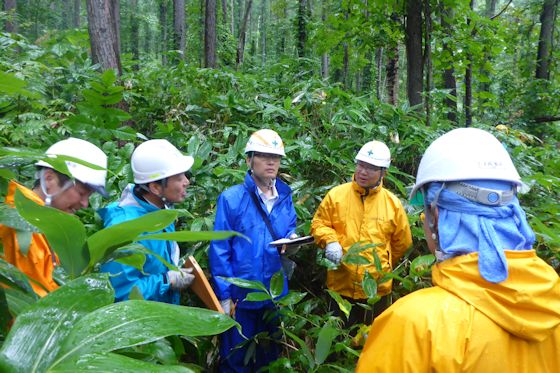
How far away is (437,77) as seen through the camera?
9242 millimetres

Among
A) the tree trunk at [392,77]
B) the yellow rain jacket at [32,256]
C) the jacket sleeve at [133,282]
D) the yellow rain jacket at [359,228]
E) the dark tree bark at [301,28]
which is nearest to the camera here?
the yellow rain jacket at [32,256]

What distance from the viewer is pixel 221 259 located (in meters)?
3.25

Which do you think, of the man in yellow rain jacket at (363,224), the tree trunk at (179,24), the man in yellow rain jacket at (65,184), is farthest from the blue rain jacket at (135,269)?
the tree trunk at (179,24)

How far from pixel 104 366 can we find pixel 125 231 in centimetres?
29

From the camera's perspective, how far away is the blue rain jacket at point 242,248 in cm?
327

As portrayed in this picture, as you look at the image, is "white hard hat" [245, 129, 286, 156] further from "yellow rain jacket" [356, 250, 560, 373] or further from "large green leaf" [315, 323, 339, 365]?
"yellow rain jacket" [356, 250, 560, 373]

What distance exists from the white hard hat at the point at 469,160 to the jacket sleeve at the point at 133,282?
1.73 m

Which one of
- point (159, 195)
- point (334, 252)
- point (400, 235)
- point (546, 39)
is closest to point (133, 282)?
point (159, 195)

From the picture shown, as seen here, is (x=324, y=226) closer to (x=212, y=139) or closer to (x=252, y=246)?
(x=252, y=246)

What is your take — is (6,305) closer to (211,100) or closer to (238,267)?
(238,267)

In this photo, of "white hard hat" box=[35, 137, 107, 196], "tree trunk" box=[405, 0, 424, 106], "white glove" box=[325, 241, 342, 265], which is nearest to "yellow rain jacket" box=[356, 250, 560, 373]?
"white hard hat" box=[35, 137, 107, 196]

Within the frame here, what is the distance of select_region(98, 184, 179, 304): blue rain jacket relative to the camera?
2431 mm

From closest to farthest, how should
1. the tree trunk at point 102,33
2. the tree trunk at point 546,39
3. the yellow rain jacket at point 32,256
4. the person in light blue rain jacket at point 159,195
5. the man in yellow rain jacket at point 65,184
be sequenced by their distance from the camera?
the yellow rain jacket at point 32,256 < the man in yellow rain jacket at point 65,184 < the person in light blue rain jacket at point 159,195 < the tree trunk at point 102,33 < the tree trunk at point 546,39

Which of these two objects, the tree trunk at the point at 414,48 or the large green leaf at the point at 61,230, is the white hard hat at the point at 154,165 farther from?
the tree trunk at the point at 414,48
